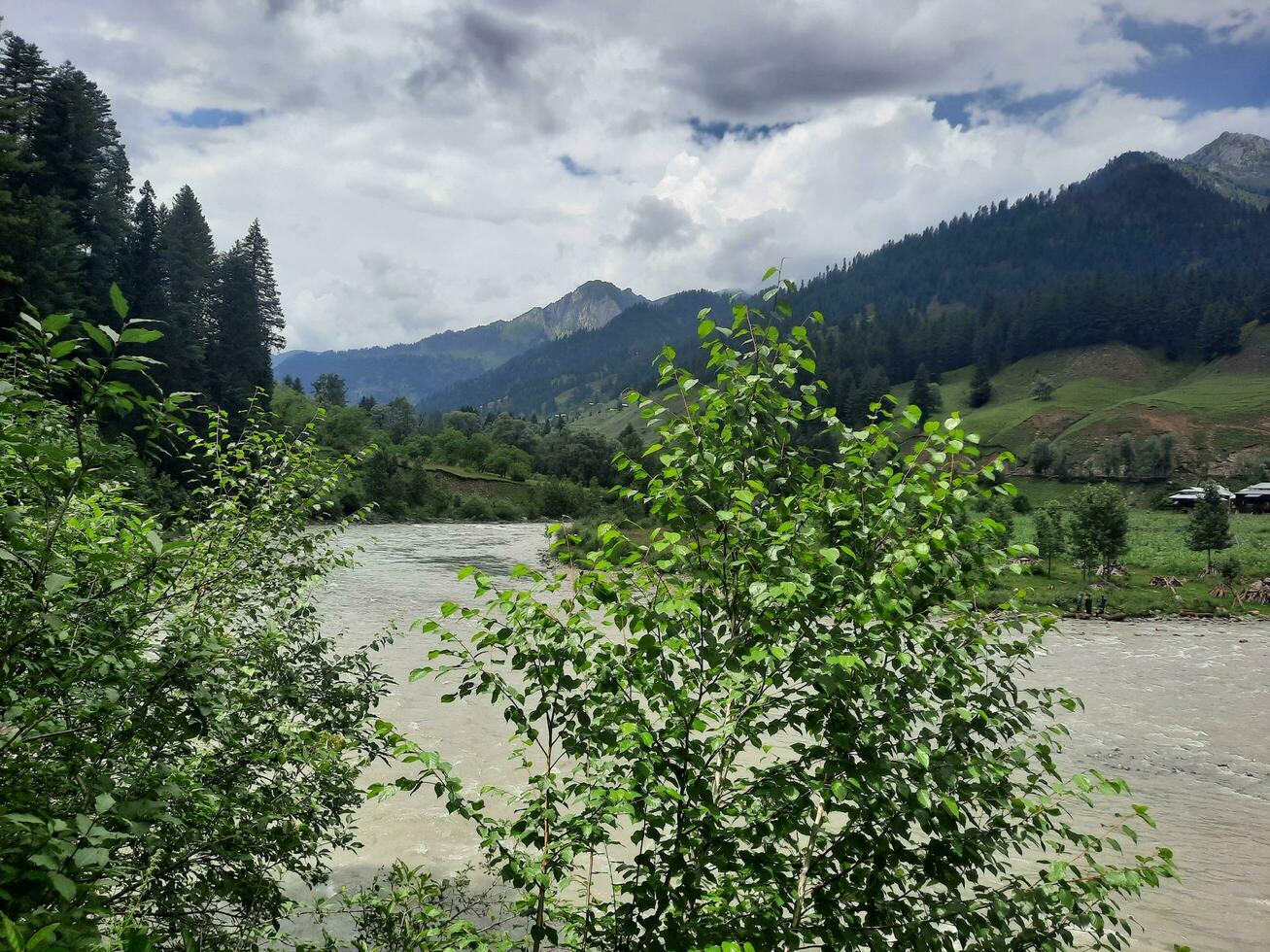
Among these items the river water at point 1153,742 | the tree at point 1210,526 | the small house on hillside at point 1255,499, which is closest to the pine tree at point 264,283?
the river water at point 1153,742

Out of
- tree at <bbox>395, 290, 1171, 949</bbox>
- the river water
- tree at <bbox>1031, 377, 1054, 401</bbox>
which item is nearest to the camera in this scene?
tree at <bbox>395, 290, 1171, 949</bbox>

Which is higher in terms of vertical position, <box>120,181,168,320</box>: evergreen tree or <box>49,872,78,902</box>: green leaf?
<box>120,181,168,320</box>: evergreen tree

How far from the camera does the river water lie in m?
13.1

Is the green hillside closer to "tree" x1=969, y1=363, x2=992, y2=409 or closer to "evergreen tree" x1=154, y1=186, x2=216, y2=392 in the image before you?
"tree" x1=969, y1=363, x2=992, y2=409

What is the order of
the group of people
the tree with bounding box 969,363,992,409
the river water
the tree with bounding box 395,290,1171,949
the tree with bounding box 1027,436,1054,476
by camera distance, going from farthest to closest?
the tree with bounding box 969,363,992,409 → the tree with bounding box 1027,436,1054,476 → the group of people → the river water → the tree with bounding box 395,290,1171,949

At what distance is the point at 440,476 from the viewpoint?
132875 millimetres

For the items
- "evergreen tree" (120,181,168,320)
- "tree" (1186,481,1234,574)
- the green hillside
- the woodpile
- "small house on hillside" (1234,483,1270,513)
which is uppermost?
"evergreen tree" (120,181,168,320)

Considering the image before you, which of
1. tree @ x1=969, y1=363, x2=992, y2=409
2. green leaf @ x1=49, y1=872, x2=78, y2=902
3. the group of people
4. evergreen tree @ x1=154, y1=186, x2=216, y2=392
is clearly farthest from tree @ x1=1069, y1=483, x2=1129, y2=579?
tree @ x1=969, y1=363, x2=992, y2=409

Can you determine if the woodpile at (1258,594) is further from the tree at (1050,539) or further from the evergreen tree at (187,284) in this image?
the evergreen tree at (187,284)

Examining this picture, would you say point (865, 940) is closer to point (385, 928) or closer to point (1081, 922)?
point (1081, 922)

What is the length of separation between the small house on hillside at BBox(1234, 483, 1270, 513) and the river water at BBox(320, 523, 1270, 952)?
78.4 m

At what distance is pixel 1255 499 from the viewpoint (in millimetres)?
105125

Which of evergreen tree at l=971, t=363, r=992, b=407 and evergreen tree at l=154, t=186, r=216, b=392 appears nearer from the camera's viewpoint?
evergreen tree at l=154, t=186, r=216, b=392

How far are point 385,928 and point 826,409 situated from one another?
5217mm
